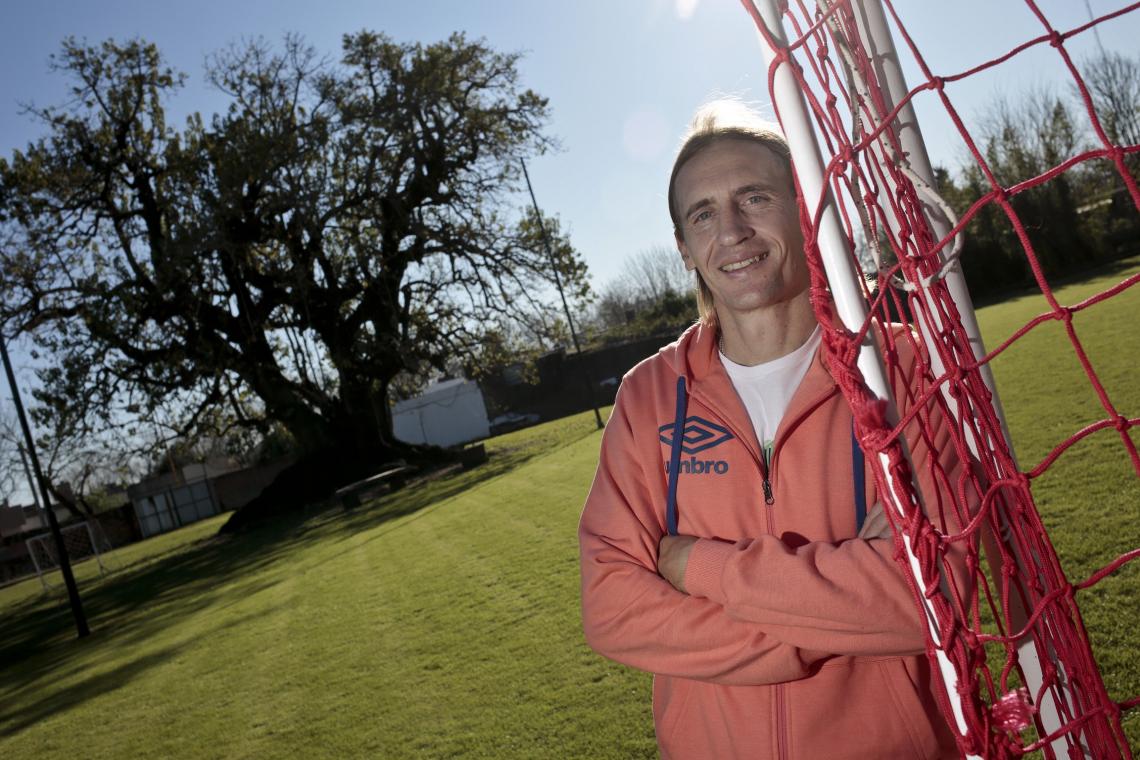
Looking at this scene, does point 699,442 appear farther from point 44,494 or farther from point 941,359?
point 44,494

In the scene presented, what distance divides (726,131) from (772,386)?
647mm

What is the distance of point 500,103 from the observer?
73.7 feet

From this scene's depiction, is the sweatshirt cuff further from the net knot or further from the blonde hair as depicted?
the blonde hair

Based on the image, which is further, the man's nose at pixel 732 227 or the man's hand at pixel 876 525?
the man's nose at pixel 732 227

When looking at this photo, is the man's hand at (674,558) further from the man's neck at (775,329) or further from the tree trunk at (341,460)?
the tree trunk at (341,460)

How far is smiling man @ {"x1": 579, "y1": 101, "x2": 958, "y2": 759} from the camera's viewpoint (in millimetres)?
1619

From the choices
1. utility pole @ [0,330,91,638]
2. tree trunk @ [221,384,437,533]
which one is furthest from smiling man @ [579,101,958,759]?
tree trunk @ [221,384,437,533]

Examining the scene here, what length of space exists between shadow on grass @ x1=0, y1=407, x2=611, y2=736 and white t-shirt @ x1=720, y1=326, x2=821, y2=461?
27.3 ft

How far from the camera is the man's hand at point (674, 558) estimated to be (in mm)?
1826

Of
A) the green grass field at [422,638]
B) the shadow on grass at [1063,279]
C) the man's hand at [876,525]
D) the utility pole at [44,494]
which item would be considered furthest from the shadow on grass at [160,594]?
the shadow on grass at [1063,279]

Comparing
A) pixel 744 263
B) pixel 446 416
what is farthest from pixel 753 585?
pixel 446 416

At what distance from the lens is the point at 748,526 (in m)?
1.87

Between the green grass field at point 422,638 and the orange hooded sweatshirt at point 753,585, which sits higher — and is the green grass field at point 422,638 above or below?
below

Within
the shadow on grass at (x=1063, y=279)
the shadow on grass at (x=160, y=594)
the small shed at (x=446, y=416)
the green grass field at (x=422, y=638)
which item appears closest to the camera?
the green grass field at (x=422, y=638)
